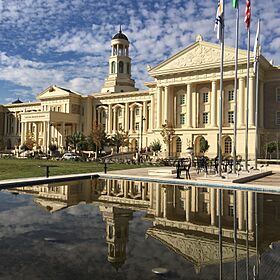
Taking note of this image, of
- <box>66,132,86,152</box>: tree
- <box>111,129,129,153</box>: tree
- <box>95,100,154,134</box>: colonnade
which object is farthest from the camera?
<box>95,100,154,134</box>: colonnade

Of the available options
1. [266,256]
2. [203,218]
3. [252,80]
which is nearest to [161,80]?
[252,80]

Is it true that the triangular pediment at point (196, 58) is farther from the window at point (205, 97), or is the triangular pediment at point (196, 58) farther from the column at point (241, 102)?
the window at point (205, 97)

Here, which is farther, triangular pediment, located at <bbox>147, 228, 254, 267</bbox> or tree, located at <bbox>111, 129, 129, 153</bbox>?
tree, located at <bbox>111, 129, 129, 153</bbox>

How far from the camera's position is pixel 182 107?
52719mm

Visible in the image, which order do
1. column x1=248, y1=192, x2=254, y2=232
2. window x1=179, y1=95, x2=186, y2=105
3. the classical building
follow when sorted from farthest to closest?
window x1=179, y1=95, x2=186, y2=105 → the classical building → column x1=248, y1=192, x2=254, y2=232

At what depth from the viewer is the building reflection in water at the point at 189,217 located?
6500 millimetres

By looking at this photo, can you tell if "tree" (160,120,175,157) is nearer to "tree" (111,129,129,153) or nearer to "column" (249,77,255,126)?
"tree" (111,129,129,153)

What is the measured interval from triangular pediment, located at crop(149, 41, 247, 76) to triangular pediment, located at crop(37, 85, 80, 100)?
22.5 meters

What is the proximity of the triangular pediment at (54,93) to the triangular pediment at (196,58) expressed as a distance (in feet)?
73.7

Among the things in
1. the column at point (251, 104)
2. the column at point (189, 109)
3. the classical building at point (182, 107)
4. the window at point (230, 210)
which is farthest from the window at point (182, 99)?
the window at point (230, 210)

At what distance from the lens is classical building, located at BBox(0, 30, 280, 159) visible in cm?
4694

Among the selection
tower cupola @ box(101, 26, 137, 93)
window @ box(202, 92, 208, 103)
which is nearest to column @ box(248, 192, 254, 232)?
window @ box(202, 92, 208, 103)

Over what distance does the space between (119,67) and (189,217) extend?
221 feet

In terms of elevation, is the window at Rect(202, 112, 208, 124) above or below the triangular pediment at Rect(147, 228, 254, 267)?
above
